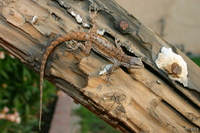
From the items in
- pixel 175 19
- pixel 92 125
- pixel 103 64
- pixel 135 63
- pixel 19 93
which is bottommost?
pixel 19 93

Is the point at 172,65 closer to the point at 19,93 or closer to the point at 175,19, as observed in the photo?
the point at 19,93

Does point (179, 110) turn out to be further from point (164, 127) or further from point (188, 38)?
point (188, 38)

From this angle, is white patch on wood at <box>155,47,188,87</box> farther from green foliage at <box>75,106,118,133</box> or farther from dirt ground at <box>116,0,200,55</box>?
dirt ground at <box>116,0,200,55</box>

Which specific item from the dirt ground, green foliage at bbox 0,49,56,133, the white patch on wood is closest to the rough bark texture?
the white patch on wood

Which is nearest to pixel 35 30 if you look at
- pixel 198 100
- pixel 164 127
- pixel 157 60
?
pixel 157 60

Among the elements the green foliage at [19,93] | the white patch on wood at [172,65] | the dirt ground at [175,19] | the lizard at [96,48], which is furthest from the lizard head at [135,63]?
the dirt ground at [175,19]

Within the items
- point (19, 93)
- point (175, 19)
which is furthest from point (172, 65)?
point (175, 19)
